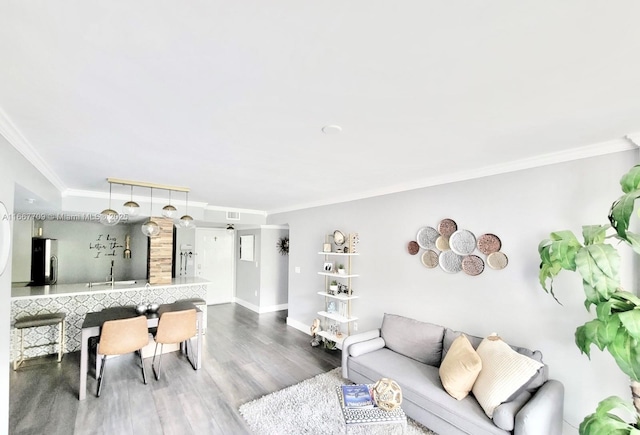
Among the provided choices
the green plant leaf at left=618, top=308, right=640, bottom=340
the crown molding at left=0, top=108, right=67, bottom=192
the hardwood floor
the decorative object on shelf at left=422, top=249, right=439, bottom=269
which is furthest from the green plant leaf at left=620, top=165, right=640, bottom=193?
the crown molding at left=0, top=108, right=67, bottom=192

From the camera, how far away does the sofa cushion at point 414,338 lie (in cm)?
319

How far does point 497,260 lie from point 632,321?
142 cm

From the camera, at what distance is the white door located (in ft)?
24.9

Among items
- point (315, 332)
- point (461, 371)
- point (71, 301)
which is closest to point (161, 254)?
point (71, 301)

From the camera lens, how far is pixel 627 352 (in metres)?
1.58

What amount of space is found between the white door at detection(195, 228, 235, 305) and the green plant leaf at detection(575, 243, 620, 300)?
7342mm

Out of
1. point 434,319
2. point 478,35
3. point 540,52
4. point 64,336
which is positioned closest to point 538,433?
point 434,319

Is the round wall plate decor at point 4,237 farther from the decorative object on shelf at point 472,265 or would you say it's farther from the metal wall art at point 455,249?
the decorative object on shelf at point 472,265

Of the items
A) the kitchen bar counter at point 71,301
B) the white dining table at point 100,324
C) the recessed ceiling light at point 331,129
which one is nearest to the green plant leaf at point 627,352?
the recessed ceiling light at point 331,129

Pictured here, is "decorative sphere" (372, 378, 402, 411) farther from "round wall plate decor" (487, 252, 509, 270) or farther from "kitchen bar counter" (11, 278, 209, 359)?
"kitchen bar counter" (11, 278, 209, 359)

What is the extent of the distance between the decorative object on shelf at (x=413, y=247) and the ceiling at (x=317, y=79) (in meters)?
1.31

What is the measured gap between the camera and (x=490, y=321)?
3.00m

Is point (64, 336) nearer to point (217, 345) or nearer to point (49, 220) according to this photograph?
point (217, 345)

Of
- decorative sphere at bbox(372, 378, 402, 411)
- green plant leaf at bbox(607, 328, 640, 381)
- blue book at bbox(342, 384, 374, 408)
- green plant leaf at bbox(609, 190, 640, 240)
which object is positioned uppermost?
green plant leaf at bbox(609, 190, 640, 240)
